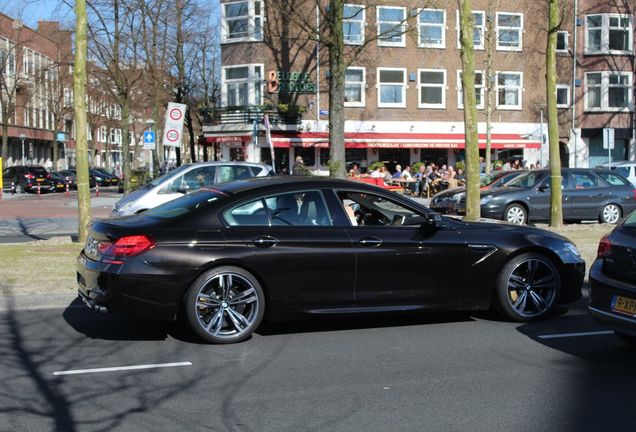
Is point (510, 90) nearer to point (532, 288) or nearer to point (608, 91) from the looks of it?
point (608, 91)

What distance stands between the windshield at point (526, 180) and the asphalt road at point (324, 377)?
36.1 feet

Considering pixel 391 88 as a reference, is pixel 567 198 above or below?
below

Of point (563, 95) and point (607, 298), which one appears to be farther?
point (563, 95)

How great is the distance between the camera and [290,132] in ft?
117

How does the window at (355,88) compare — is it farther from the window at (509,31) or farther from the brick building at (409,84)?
the window at (509,31)

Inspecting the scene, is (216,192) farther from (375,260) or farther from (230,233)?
(375,260)

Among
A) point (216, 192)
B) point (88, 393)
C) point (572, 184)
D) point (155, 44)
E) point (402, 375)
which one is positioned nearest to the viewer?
point (88, 393)

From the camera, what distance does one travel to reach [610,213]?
18.4m

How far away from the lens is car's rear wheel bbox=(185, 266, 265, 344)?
6.45 meters

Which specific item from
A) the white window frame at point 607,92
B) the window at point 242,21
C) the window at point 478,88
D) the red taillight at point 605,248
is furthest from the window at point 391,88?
the red taillight at point 605,248

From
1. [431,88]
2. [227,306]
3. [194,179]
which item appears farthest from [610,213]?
[431,88]

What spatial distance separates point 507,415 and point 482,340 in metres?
2.04

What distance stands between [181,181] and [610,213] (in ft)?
35.8

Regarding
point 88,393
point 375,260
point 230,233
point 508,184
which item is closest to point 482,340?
point 375,260
